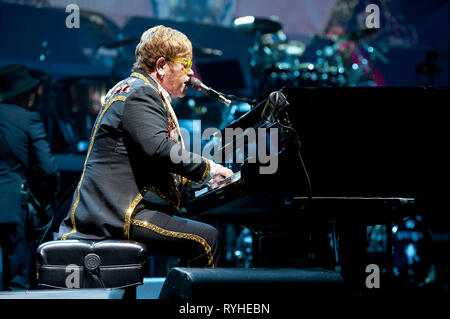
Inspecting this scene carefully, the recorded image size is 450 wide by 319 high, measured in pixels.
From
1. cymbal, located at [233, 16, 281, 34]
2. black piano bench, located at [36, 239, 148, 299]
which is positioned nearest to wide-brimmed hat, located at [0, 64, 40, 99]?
cymbal, located at [233, 16, 281, 34]

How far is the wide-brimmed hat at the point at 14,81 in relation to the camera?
453 cm

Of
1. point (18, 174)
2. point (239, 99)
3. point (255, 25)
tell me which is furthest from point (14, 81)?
point (255, 25)

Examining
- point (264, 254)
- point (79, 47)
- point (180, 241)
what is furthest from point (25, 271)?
point (79, 47)

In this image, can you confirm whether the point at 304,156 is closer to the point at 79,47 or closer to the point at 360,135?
the point at 360,135

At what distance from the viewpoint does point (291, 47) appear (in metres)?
7.06

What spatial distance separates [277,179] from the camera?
2.14m

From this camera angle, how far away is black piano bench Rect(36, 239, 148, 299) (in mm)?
2279

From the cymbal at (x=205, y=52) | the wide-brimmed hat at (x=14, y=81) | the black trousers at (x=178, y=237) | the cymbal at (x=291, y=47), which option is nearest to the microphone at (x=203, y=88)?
the black trousers at (x=178, y=237)

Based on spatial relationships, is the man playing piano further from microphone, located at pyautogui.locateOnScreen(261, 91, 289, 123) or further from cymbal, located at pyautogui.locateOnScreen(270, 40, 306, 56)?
cymbal, located at pyautogui.locateOnScreen(270, 40, 306, 56)

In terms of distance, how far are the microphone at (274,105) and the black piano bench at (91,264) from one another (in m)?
0.82

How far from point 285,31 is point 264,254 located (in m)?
4.86

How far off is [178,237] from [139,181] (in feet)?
1.06

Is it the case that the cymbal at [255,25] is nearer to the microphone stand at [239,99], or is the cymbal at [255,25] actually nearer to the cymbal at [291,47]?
the cymbal at [291,47]

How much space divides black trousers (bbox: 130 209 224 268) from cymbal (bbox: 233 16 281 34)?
4.06 meters
